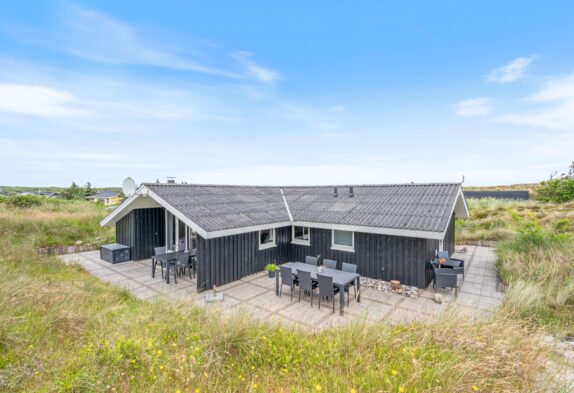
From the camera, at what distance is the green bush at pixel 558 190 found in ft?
68.1

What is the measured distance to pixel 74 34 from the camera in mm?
9586

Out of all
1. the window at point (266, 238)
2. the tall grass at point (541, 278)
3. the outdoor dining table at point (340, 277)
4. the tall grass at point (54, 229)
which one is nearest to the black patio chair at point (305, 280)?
the outdoor dining table at point (340, 277)

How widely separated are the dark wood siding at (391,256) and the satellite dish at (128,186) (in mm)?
8898

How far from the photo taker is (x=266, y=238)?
10914 millimetres

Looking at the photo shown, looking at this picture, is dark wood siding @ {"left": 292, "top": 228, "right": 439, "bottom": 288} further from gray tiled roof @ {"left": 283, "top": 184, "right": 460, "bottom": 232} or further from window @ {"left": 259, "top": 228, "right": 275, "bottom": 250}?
window @ {"left": 259, "top": 228, "right": 275, "bottom": 250}

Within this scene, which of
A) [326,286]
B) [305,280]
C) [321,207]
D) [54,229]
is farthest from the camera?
[54,229]

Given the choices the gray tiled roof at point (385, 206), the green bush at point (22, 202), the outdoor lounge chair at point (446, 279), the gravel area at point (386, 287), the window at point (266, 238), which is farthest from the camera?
the green bush at point (22, 202)

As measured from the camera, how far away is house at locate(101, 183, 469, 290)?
866cm

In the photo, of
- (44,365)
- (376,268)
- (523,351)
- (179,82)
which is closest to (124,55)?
(179,82)

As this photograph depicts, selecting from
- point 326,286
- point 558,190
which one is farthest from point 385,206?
point 558,190

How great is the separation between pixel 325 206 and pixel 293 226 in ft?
5.65

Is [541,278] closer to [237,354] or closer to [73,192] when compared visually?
[237,354]

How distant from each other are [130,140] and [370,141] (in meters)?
15.9

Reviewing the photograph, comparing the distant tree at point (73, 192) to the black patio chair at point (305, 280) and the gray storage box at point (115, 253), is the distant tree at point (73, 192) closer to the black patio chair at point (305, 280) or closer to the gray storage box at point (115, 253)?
the gray storage box at point (115, 253)
